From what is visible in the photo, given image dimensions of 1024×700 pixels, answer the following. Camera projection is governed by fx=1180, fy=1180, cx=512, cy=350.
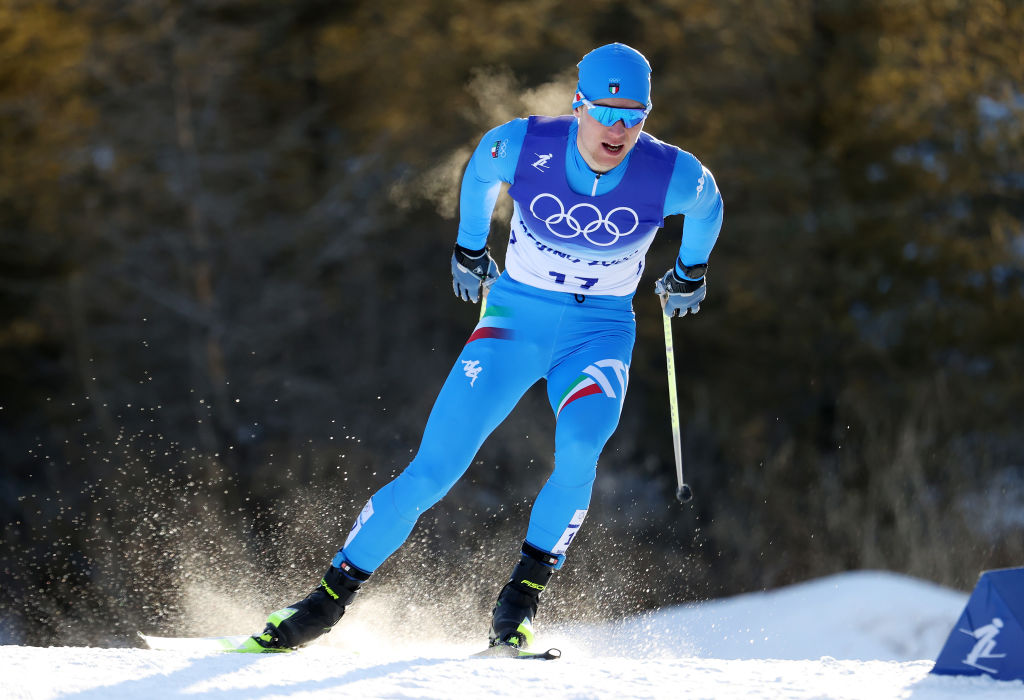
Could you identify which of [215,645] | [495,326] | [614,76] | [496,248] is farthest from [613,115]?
[496,248]

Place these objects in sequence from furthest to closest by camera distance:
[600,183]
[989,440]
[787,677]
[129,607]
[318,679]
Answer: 1. [989,440]
2. [129,607]
3. [600,183]
4. [787,677]
5. [318,679]

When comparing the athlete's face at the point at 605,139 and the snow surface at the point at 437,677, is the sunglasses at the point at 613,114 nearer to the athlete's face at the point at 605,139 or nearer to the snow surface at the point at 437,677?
the athlete's face at the point at 605,139

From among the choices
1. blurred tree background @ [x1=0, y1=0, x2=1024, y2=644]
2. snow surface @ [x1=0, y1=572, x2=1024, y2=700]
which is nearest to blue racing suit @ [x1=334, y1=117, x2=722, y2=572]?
snow surface @ [x1=0, y1=572, x2=1024, y2=700]

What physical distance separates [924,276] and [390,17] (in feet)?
22.6

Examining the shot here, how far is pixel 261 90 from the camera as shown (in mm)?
13656

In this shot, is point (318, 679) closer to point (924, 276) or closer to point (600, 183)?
point (600, 183)

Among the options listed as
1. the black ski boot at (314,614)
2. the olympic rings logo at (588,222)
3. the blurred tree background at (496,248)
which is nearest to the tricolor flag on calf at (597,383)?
the olympic rings logo at (588,222)

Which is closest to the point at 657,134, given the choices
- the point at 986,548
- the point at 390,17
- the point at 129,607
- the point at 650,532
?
the point at 390,17

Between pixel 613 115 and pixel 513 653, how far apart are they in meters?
1.68

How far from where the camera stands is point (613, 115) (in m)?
3.57

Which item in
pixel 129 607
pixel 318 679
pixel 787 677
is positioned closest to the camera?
pixel 318 679

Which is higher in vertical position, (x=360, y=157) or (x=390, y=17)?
(x=390, y=17)

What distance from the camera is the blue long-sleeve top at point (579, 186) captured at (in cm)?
372

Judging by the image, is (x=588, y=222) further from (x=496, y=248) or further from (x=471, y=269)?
(x=496, y=248)
